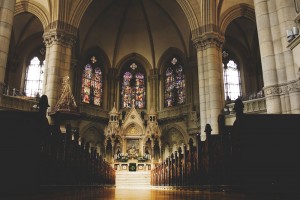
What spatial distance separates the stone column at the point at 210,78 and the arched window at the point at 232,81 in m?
6.87

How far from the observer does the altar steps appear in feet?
70.9

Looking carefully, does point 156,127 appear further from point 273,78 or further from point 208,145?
point 208,145

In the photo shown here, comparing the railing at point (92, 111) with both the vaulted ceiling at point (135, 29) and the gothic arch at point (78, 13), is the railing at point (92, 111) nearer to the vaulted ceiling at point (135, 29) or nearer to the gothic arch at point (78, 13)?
the vaulted ceiling at point (135, 29)

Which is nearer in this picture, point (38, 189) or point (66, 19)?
point (38, 189)

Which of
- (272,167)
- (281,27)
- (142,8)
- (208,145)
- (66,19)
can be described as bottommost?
(272,167)

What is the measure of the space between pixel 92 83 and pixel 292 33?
67.2 ft

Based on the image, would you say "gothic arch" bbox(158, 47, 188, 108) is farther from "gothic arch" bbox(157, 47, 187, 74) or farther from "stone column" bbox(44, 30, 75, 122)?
"stone column" bbox(44, 30, 75, 122)

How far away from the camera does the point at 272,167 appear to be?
5.65 meters

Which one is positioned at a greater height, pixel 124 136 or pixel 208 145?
pixel 124 136

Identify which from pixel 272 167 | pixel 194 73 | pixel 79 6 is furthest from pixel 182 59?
pixel 272 167

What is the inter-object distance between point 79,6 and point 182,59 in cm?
1115

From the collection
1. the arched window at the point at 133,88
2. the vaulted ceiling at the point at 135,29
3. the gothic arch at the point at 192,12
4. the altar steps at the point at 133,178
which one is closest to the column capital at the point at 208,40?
the gothic arch at the point at 192,12

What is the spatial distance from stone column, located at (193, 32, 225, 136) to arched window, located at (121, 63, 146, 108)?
10.5m

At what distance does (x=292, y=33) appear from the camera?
32.4ft
